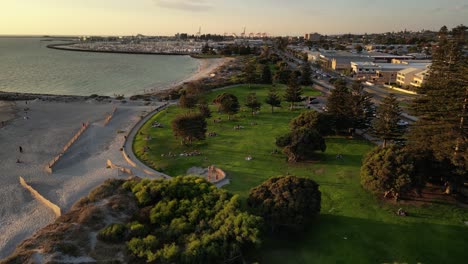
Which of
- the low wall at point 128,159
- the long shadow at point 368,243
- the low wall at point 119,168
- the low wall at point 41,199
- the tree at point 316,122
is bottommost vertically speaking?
the low wall at point 41,199

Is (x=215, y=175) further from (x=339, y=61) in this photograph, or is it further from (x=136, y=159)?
(x=339, y=61)

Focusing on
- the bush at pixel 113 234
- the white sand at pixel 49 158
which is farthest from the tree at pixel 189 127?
the bush at pixel 113 234

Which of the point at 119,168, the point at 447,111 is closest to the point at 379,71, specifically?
the point at 447,111

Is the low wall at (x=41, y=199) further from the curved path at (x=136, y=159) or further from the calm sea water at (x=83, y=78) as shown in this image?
the calm sea water at (x=83, y=78)

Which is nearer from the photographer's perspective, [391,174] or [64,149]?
[391,174]

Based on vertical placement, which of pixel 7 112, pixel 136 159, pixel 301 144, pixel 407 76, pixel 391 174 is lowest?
pixel 136 159

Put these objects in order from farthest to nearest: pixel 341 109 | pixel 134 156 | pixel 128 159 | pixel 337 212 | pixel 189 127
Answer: pixel 341 109, pixel 189 127, pixel 134 156, pixel 128 159, pixel 337 212

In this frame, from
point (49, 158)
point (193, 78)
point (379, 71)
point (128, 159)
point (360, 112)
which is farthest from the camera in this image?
point (193, 78)

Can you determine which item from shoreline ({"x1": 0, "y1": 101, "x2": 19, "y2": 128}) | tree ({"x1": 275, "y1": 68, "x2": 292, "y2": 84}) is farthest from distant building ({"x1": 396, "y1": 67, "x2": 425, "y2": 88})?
shoreline ({"x1": 0, "y1": 101, "x2": 19, "y2": 128})
